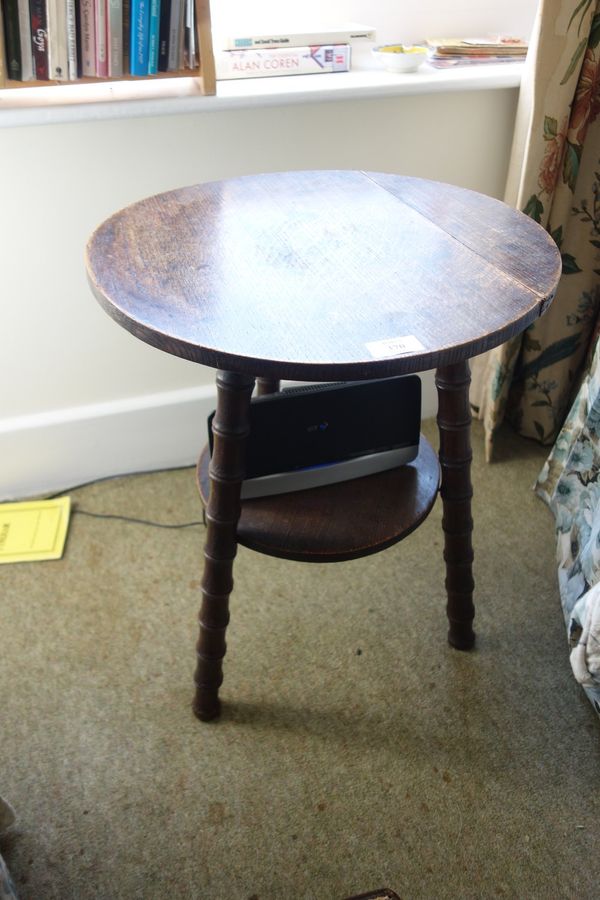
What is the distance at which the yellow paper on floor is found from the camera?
1.51m

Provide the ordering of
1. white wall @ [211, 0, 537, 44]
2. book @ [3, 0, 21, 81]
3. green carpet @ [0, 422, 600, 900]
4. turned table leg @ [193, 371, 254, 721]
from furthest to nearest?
white wall @ [211, 0, 537, 44], book @ [3, 0, 21, 81], green carpet @ [0, 422, 600, 900], turned table leg @ [193, 371, 254, 721]

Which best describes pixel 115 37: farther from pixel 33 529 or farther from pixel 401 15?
pixel 33 529

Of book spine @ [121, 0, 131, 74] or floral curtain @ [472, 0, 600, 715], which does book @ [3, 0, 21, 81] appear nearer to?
book spine @ [121, 0, 131, 74]

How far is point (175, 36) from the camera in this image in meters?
1.34

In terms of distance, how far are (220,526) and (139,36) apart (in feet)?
2.92

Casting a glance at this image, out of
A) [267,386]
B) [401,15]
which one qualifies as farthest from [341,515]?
[401,15]

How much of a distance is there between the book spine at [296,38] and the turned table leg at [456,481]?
2.90 ft

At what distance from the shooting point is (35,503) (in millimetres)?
1627

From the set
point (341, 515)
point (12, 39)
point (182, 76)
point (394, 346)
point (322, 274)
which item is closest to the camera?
point (394, 346)

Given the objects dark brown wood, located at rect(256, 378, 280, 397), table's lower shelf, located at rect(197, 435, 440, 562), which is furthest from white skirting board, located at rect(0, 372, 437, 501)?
A: table's lower shelf, located at rect(197, 435, 440, 562)

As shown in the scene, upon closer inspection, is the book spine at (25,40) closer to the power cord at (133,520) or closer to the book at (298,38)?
the book at (298,38)

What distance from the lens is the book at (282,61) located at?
152 centimetres

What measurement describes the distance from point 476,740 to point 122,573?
2.37ft

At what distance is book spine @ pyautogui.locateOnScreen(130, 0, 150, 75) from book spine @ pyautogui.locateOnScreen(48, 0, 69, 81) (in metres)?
0.11
